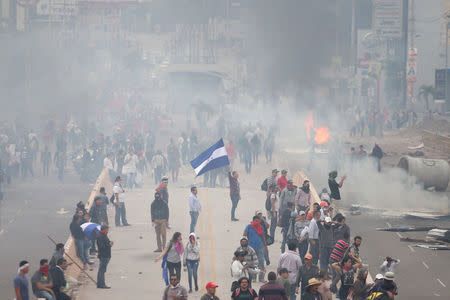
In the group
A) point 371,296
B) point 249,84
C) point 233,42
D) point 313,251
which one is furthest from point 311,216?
point 233,42

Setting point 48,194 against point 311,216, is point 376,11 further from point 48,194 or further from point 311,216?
point 311,216

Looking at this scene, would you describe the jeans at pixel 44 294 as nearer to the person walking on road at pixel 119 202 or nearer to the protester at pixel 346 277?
the protester at pixel 346 277

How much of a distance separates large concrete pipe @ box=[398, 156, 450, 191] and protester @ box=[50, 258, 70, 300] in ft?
59.2

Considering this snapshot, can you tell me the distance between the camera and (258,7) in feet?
321

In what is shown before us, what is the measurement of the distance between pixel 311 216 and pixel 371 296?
5.04 metres

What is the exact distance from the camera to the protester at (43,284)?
13.7m

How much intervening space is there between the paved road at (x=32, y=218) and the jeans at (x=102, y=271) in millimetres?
2032

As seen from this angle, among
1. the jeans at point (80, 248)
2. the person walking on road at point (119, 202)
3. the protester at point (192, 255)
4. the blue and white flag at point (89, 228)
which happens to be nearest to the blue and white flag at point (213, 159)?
the person walking on road at point (119, 202)

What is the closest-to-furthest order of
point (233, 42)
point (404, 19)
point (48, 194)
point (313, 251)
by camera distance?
1. point (313, 251)
2. point (48, 194)
3. point (404, 19)
4. point (233, 42)

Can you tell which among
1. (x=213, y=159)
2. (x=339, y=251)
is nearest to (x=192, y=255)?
(x=339, y=251)

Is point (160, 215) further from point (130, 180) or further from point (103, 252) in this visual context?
point (130, 180)

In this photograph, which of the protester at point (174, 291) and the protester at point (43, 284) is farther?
the protester at point (43, 284)

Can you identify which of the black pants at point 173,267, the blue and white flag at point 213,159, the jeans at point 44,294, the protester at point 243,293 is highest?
the blue and white flag at point 213,159

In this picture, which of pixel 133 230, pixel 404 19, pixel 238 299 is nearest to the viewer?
pixel 238 299
